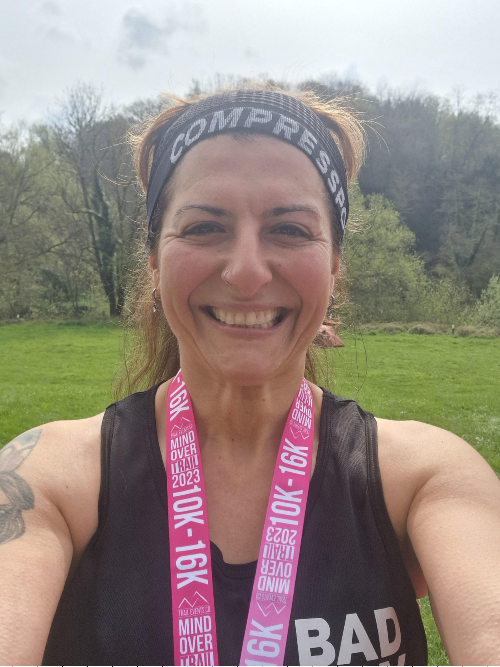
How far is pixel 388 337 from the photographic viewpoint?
933 inches

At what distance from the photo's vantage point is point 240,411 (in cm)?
194

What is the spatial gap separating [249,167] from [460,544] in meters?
1.46

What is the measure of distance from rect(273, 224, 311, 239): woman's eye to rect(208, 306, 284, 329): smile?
29 centimetres

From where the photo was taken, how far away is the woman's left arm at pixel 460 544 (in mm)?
1340

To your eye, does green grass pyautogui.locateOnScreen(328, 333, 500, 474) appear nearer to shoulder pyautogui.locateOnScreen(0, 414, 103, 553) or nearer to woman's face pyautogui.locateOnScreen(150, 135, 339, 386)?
woman's face pyautogui.locateOnScreen(150, 135, 339, 386)

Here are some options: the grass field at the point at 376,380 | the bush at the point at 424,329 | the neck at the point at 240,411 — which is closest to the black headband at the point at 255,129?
the neck at the point at 240,411

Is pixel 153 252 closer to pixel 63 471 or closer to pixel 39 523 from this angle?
pixel 63 471

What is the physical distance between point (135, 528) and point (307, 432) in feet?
2.43

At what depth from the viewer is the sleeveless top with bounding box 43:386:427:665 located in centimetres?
146

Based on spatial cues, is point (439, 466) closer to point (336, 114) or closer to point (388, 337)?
point (336, 114)

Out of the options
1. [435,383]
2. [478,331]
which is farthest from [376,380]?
[478,331]

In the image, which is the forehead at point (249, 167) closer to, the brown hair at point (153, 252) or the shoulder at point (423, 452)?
the brown hair at point (153, 252)

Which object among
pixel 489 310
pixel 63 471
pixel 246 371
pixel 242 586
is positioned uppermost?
pixel 246 371

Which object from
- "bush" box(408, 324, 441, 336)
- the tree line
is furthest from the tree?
"bush" box(408, 324, 441, 336)
